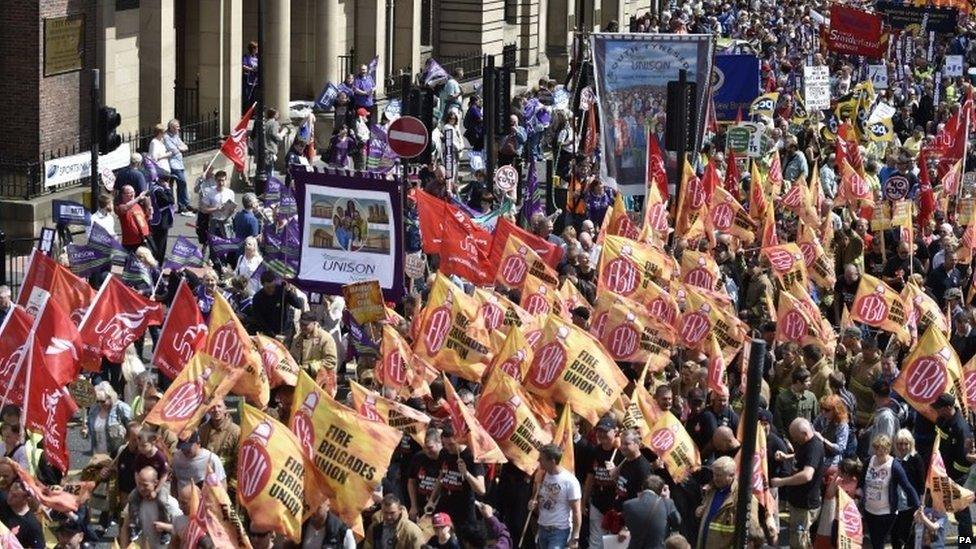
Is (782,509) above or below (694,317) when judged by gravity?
below

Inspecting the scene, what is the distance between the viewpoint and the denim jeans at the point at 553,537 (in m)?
14.7

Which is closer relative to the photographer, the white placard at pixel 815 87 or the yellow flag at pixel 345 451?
the yellow flag at pixel 345 451

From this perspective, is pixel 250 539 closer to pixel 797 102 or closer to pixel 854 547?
pixel 854 547

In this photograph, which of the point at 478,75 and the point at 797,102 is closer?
the point at 797,102

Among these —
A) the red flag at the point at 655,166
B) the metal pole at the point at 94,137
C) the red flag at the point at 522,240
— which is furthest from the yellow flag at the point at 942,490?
the metal pole at the point at 94,137

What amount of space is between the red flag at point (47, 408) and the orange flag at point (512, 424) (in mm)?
2866

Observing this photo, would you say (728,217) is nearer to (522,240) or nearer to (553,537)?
(522,240)

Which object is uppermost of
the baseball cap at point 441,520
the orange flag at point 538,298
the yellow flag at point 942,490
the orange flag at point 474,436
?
the orange flag at point 538,298

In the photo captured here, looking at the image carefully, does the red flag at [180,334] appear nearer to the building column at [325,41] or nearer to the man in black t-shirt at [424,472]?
the man in black t-shirt at [424,472]

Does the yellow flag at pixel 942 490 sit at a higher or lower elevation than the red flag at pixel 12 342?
lower

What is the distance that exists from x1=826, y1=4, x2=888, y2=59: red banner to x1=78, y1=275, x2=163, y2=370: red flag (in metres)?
28.5

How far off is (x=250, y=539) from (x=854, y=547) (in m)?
4.06

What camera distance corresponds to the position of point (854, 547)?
14844 mm

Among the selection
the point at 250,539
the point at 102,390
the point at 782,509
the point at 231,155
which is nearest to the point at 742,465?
the point at 250,539
